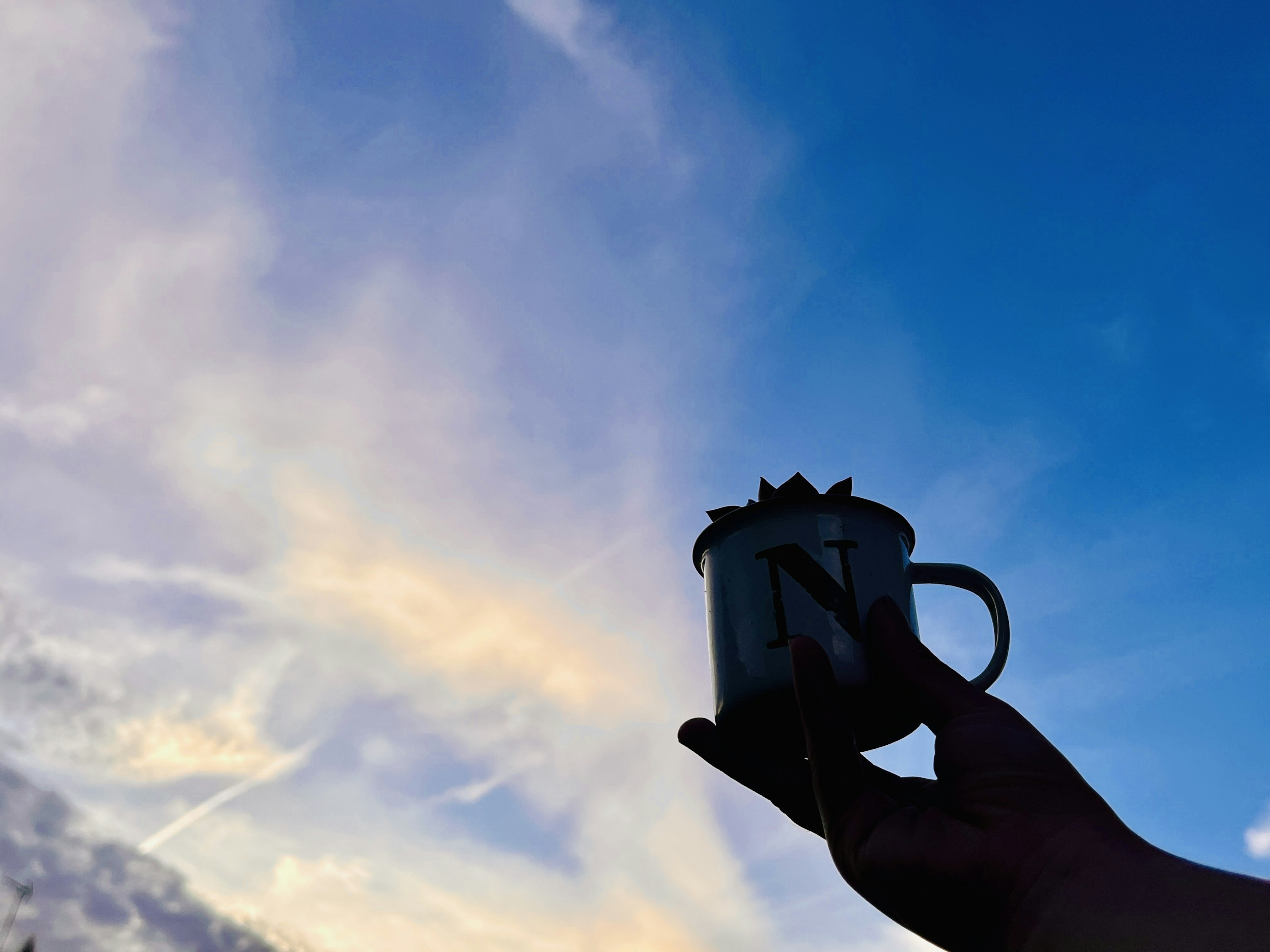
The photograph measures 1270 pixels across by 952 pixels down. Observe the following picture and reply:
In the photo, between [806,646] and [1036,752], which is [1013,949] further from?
[806,646]

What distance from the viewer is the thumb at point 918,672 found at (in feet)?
8.55

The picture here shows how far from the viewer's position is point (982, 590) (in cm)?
313

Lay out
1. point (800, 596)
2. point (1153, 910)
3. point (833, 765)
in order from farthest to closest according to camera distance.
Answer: point (800, 596), point (833, 765), point (1153, 910)

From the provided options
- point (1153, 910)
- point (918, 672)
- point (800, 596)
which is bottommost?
point (1153, 910)

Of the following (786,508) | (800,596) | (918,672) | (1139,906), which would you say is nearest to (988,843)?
(1139,906)

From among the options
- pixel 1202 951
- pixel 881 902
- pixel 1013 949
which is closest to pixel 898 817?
pixel 881 902

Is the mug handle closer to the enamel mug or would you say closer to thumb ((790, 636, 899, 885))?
A: the enamel mug

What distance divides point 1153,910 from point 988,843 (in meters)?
0.45

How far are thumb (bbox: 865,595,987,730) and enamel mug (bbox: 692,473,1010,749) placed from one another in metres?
0.05

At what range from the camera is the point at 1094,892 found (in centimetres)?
201

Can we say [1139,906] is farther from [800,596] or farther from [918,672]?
[800,596]

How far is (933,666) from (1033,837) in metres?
0.58

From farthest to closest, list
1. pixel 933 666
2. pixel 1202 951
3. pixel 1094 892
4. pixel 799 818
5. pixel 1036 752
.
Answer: pixel 799 818
pixel 933 666
pixel 1036 752
pixel 1094 892
pixel 1202 951

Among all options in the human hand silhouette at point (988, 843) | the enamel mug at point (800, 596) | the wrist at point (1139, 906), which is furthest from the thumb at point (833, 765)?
the wrist at point (1139, 906)
